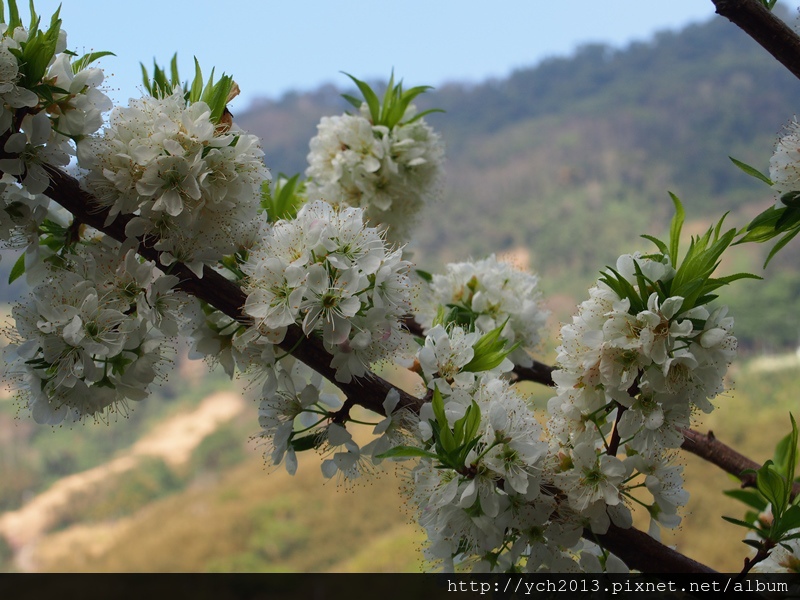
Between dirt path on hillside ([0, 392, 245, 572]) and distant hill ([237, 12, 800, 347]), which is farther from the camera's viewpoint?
distant hill ([237, 12, 800, 347])

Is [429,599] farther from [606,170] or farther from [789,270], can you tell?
[606,170]

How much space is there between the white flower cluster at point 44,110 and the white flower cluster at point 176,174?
3 centimetres

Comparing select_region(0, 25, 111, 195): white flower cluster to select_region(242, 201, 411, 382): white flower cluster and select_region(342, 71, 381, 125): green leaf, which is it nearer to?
select_region(242, 201, 411, 382): white flower cluster

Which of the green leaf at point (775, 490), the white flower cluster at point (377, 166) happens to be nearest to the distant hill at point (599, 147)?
the white flower cluster at point (377, 166)

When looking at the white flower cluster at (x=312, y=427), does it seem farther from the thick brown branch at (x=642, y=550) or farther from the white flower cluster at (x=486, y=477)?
the thick brown branch at (x=642, y=550)

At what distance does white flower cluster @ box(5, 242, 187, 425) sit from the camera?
0.86 meters

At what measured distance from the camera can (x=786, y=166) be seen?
2.93 ft

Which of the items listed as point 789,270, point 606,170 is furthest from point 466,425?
point 606,170

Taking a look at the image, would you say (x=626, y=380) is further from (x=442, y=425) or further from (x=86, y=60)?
(x=86, y=60)

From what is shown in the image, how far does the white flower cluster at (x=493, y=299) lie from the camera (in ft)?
4.01

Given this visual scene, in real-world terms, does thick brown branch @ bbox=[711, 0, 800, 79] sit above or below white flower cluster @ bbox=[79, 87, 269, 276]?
above

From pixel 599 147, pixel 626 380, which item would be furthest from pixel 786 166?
pixel 599 147

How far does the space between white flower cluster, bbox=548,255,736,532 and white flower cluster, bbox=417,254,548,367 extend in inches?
11.6

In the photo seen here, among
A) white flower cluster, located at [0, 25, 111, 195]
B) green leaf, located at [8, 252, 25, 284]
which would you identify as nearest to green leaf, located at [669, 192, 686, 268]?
white flower cluster, located at [0, 25, 111, 195]
